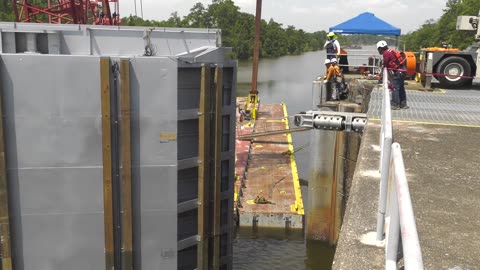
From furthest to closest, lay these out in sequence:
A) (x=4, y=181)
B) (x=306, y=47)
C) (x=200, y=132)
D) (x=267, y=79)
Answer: (x=306, y=47) < (x=267, y=79) < (x=200, y=132) < (x=4, y=181)

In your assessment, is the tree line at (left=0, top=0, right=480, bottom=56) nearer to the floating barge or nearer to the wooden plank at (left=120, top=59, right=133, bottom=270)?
the floating barge

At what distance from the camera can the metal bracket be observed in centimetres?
956

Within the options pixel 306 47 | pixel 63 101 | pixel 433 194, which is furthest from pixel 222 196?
pixel 306 47

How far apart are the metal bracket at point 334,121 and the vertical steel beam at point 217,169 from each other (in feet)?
11.8

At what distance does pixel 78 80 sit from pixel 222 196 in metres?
2.94

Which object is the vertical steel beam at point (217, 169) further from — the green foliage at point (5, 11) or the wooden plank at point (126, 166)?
the green foliage at point (5, 11)

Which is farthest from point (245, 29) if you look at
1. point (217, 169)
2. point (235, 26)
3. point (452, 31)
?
point (217, 169)

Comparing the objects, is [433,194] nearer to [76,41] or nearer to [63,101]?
[63,101]

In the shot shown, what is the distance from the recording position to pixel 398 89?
365 inches

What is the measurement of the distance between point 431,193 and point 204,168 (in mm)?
3198

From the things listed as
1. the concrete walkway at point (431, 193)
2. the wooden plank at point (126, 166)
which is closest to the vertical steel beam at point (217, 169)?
the wooden plank at point (126, 166)

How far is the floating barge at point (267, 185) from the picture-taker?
12.1 meters

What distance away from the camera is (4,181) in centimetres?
566

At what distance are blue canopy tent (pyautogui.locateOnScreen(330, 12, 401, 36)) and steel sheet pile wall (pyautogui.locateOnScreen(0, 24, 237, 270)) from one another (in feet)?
41.0
